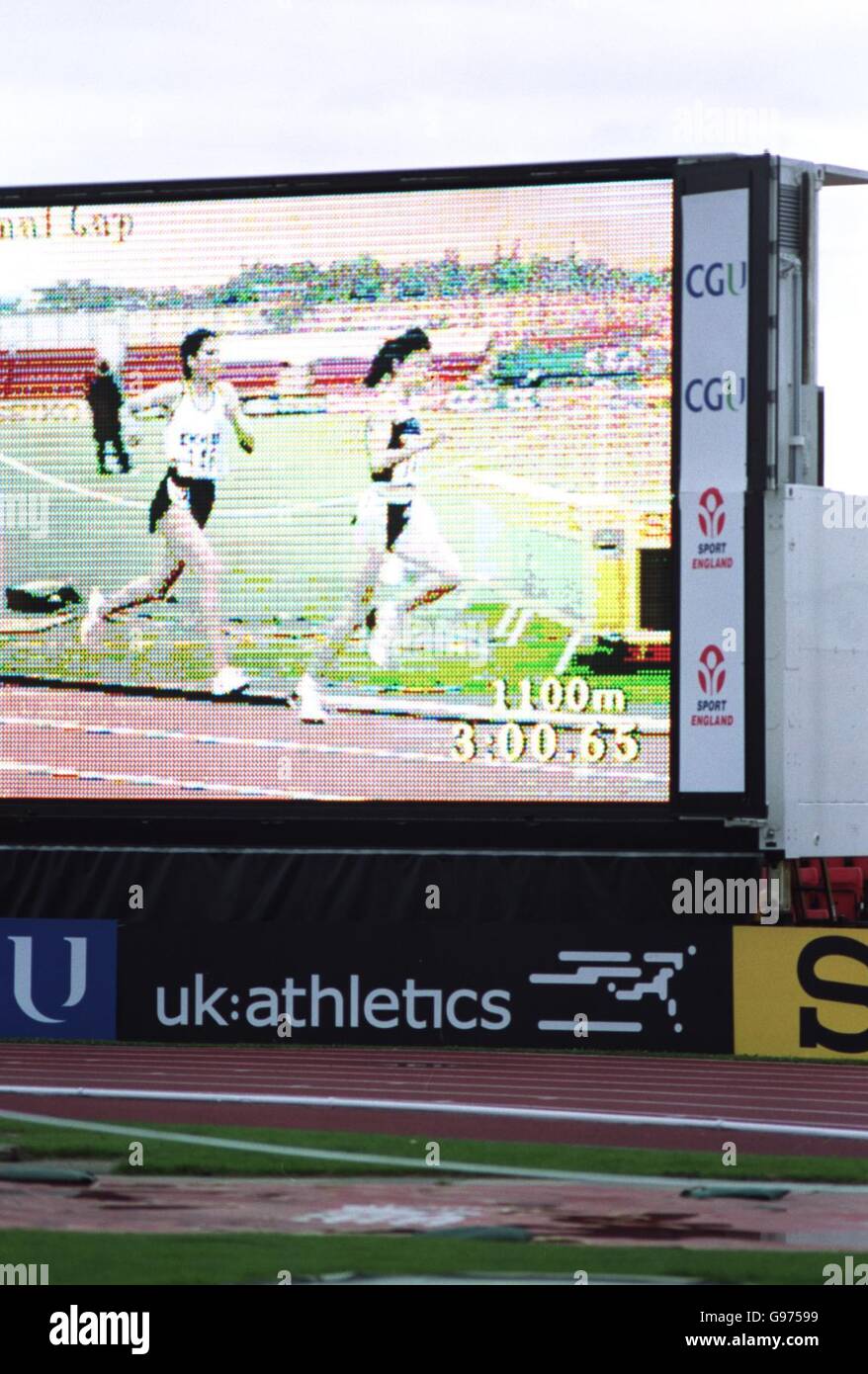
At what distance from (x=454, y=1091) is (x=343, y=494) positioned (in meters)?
4.26

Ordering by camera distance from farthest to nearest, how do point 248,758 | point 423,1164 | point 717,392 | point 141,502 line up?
point 141,502, point 248,758, point 717,392, point 423,1164

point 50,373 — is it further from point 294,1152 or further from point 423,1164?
point 423,1164

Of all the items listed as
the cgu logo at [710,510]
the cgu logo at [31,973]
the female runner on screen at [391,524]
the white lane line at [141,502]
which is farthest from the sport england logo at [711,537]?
the cgu logo at [31,973]

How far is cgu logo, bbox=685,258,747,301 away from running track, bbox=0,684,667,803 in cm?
314

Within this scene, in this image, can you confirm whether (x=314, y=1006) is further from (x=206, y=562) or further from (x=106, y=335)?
(x=106, y=335)

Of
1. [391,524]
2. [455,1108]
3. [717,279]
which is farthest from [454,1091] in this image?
[717,279]

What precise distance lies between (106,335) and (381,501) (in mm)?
2339

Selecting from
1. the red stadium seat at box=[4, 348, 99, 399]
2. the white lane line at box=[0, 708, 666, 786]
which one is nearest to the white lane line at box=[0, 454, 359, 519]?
the red stadium seat at box=[4, 348, 99, 399]

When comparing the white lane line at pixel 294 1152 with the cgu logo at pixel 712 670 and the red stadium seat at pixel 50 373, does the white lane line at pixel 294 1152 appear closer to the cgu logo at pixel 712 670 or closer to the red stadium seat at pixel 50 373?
the cgu logo at pixel 712 670

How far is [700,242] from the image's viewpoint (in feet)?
51.0

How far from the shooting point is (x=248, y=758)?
52.4 ft

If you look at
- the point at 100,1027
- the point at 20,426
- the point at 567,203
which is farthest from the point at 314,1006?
the point at 567,203

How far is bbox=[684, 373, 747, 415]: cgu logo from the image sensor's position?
51.0 ft

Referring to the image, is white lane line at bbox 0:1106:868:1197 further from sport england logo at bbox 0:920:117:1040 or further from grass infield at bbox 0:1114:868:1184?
sport england logo at bbox 0:920:117:1040
